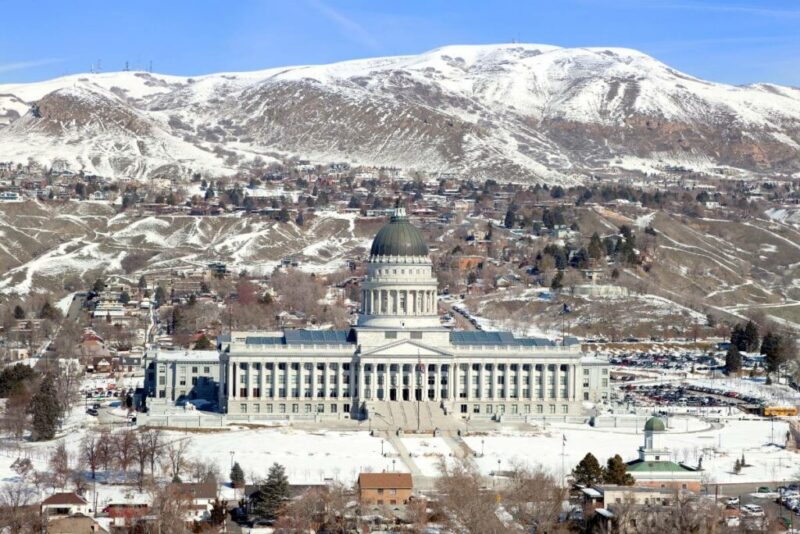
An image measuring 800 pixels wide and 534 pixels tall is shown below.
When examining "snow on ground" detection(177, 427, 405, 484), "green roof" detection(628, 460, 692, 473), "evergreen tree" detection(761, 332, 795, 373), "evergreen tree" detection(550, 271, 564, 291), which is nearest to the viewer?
"green roof" detection(628, 460, 692, 473)

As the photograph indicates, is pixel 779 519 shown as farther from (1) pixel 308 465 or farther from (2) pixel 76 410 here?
(2) pixel 76 410

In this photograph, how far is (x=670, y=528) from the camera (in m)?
79.1

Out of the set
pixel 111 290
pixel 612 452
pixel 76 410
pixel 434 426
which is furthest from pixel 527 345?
pixel 111 290

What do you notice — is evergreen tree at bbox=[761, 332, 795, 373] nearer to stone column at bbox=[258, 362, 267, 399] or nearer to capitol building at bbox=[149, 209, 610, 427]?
capitol building at bbox=[149, 209, 610, 427]

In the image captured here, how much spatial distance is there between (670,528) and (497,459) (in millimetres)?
29180

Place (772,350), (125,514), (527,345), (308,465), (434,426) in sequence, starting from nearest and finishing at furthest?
(125,514), (308,465), (434,426), (527,345), (772,350)

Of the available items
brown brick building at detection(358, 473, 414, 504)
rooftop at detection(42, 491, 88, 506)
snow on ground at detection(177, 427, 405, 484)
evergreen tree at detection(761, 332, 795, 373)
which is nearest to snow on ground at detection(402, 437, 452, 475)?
snow on ground at detection(177, 427, 405, 484)

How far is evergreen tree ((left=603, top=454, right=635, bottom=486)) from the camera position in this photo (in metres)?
91.6

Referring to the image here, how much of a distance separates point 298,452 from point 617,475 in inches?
933

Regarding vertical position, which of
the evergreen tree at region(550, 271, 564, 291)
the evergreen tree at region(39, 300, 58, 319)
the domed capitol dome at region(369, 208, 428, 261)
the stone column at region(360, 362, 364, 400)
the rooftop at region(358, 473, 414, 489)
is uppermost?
the domed capitol dome at region(369, 208, 428, 261)

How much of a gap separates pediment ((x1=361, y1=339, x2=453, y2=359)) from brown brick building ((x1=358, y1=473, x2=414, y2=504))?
36.4 meters

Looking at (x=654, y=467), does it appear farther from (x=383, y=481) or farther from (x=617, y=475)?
(x=383, y=481)

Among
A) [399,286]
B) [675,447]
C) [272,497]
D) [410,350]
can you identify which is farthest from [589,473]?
[399,286]

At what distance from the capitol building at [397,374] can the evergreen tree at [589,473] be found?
105 ft
